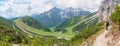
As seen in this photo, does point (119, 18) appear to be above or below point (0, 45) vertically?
above

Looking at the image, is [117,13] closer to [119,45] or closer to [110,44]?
[110,44]

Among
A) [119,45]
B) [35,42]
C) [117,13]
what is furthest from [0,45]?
[119,45]

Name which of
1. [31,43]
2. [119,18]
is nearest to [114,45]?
[119,18]

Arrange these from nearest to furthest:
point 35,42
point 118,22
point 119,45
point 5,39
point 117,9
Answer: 1. point 119,45
2. point 118,22
3. point 117,9
4. point 5,39
5. point 35,42

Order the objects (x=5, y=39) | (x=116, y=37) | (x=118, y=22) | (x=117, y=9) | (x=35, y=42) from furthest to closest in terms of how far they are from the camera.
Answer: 1. (x=35, y=42)
2. (x=5, y=39)
3. (x=117, y=9)
4. (x=118, y=22)
5. (x=116, y=37)

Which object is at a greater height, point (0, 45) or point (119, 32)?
point (119, 32)

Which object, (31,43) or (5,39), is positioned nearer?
(5,39)

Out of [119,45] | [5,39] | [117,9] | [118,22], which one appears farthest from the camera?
[5,39]

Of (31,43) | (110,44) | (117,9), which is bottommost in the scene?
(31,43)

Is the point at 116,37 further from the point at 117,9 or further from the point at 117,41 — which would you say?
the point at 117,9
